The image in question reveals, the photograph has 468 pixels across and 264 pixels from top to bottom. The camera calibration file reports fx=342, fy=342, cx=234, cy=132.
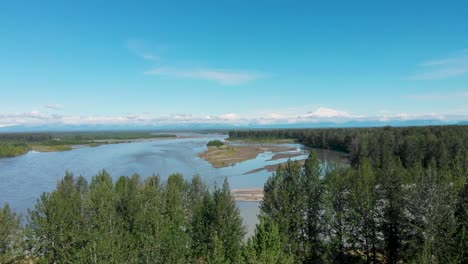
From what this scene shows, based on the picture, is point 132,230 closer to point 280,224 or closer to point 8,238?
point 8,238

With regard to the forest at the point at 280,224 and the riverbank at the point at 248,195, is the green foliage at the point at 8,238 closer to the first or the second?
the forest at the point at 280,224

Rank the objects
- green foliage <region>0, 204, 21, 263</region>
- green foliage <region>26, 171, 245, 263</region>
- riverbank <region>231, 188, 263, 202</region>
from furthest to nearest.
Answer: riverbank <region>231, 188, 263, 202</region> < green foliage <region>0, 204, 21, 263</region> < green foliage <region>26, 171, 245, 263</region>

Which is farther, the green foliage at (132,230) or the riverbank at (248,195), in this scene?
the riverbank at (248,195)

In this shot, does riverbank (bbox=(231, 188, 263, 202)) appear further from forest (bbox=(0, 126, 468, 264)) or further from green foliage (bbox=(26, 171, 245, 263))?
green foliage (bbox=(26, 171, 245, 263))

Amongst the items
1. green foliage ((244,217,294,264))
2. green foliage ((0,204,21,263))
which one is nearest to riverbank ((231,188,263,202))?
green foliage ((244,217,294,264))

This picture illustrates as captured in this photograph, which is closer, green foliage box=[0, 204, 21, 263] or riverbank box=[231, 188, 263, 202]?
green foliage box=[0, 204, 21, 263]

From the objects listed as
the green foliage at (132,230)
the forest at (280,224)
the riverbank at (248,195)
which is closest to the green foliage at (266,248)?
the forest at (280,224)

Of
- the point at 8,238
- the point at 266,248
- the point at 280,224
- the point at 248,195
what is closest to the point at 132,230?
the point at 8,238

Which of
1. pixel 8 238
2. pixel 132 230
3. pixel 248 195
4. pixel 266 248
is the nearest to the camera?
pixel 266 248

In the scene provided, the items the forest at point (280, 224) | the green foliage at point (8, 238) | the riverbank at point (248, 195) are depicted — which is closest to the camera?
the forest at point (280, 224)

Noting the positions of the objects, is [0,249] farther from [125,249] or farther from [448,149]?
[448,149]
